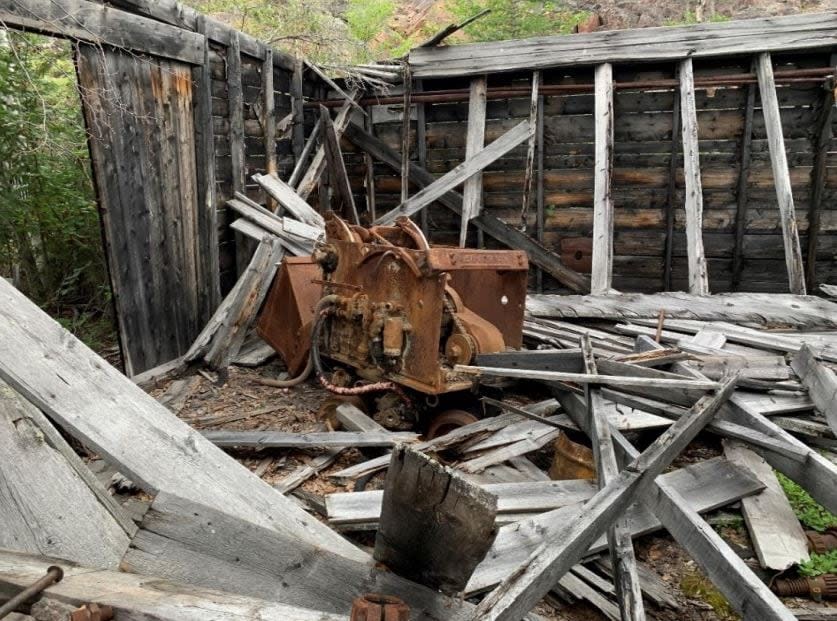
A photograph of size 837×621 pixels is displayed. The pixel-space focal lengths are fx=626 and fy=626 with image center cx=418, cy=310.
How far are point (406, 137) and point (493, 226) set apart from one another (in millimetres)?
1635

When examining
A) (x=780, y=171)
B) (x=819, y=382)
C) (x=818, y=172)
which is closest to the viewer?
(x=819, y=382)

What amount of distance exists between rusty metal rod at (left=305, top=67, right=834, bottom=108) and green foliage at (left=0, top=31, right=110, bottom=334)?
3110 mm

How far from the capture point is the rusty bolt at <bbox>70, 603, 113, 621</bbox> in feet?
3.76

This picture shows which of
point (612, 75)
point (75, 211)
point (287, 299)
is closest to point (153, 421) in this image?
point (287, 299)

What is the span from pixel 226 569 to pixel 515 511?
2.25m

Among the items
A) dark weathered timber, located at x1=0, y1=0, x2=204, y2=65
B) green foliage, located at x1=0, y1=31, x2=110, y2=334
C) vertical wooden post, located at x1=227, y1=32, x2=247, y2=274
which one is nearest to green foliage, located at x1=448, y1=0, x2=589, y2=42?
vertical wooden post, located at x1=227, y1=32, x2=247, y2=274

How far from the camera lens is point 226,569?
57.2 inches

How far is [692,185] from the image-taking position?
23.0ft

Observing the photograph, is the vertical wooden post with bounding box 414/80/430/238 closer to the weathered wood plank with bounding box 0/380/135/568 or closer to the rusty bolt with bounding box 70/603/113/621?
the weathered wood plank with bounding box 0/380/135/568

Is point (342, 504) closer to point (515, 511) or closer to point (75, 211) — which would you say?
point (515, 511)

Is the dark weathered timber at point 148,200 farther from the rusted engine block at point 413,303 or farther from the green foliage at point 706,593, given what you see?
the green foliage at point 706,593

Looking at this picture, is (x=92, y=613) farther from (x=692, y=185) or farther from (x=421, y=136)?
(x=421, y=136)

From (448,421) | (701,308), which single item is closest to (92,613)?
(448,421)

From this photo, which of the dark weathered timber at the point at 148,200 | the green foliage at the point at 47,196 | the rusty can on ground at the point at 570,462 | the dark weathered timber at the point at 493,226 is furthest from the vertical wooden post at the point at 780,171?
the green foliage at the point at 47,196
